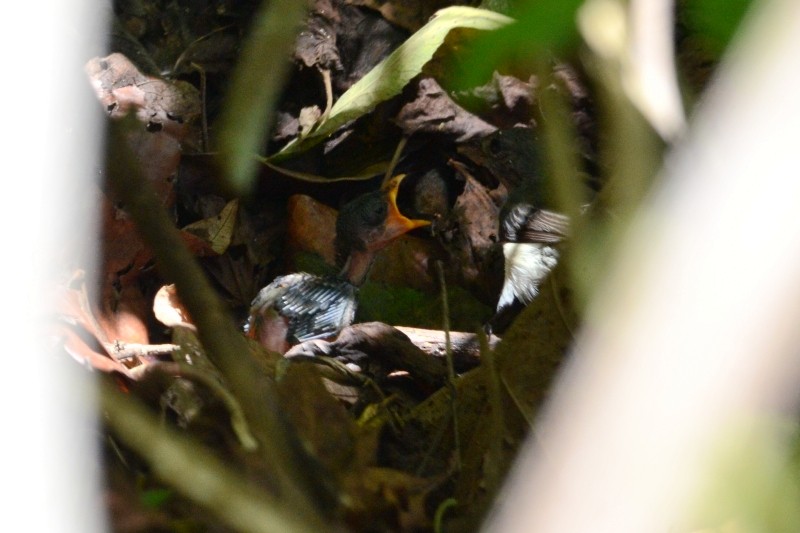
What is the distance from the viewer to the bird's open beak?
3066mm

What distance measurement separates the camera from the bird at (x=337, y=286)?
2.71 metres

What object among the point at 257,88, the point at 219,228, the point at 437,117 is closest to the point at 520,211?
the point at 437,117

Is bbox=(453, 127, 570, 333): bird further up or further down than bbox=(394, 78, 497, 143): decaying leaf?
further down

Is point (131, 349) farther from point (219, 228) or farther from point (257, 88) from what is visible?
point (257, 88)

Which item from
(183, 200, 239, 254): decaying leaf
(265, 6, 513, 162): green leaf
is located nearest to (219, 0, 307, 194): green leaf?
(265, 6, 513, 162): green leaf

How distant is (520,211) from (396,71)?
86 cm

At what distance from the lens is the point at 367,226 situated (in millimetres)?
3115

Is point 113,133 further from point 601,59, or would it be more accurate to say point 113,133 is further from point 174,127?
point 174,127

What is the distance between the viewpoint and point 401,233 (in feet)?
10.6

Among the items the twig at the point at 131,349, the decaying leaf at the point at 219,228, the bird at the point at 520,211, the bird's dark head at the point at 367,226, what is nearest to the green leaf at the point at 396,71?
the decaying leaf at the point at 219,228

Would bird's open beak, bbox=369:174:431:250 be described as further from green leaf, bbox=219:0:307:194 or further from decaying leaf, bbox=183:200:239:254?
green leaf, bbox=219:0:307:194

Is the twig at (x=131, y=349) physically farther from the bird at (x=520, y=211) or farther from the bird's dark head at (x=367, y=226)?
the bird's dark head at (x=367, y=226)

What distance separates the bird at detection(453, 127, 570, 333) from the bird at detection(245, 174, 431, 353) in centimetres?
33

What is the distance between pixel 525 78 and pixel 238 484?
6.70 ft
